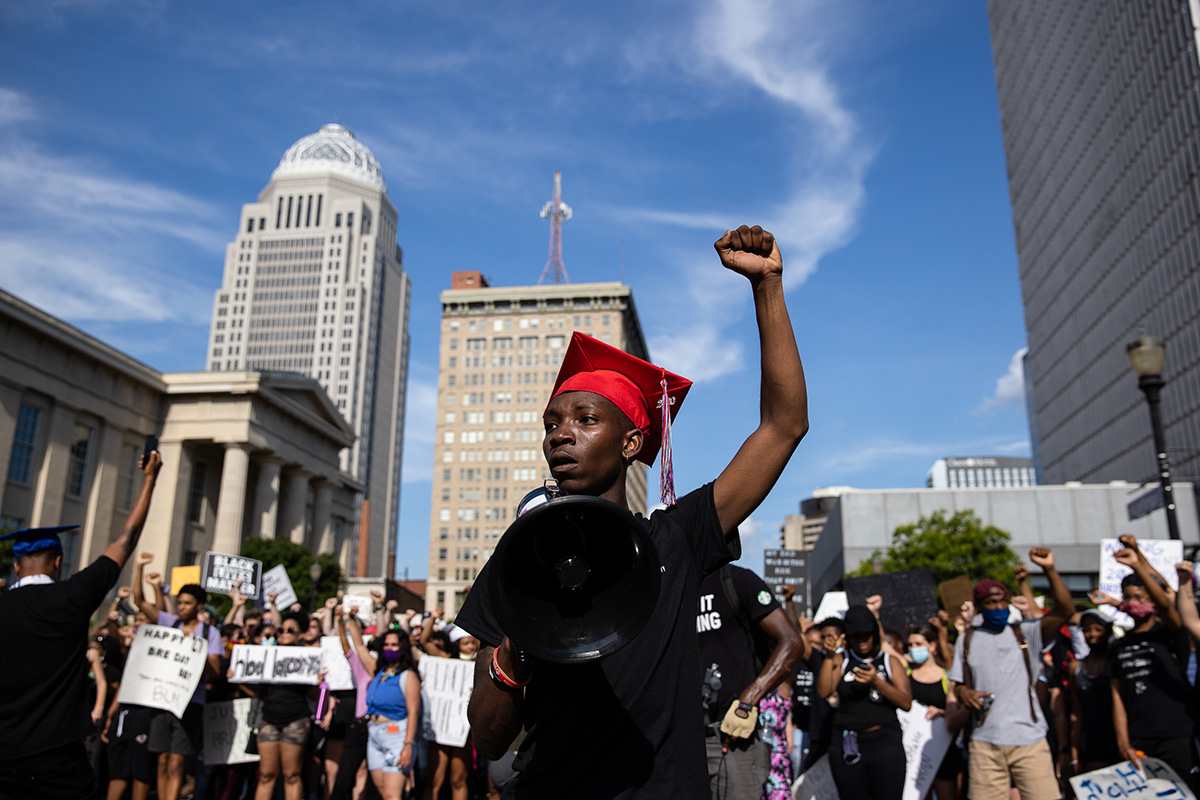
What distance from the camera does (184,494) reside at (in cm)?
5456

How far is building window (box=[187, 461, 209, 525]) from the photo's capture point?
57.1 metres

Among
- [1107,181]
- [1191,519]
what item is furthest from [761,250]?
[1107,181]

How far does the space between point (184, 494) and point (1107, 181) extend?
67.9m

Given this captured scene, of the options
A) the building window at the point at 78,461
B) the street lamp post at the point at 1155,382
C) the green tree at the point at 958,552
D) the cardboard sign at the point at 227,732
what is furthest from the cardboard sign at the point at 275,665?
the building window at the point at 78,461

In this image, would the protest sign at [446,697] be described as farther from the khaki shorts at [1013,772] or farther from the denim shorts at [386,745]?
the khaki shorts at [1013,772]

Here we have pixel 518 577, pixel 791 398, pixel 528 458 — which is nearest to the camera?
pixel 518 577

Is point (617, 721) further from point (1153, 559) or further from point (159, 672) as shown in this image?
point (1153, 559)

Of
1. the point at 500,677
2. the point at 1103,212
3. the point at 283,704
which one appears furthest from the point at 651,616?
the point at 1103,212

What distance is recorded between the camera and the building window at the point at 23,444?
42812 millimetres

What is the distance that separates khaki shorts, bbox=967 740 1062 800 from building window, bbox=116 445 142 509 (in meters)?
51.6

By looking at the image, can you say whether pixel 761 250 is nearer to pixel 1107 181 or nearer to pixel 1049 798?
pixel 1049 798

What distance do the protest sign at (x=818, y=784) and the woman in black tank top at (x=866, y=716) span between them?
7.4 inches

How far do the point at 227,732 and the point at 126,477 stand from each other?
46.6 meters

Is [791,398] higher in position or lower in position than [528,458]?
lower
